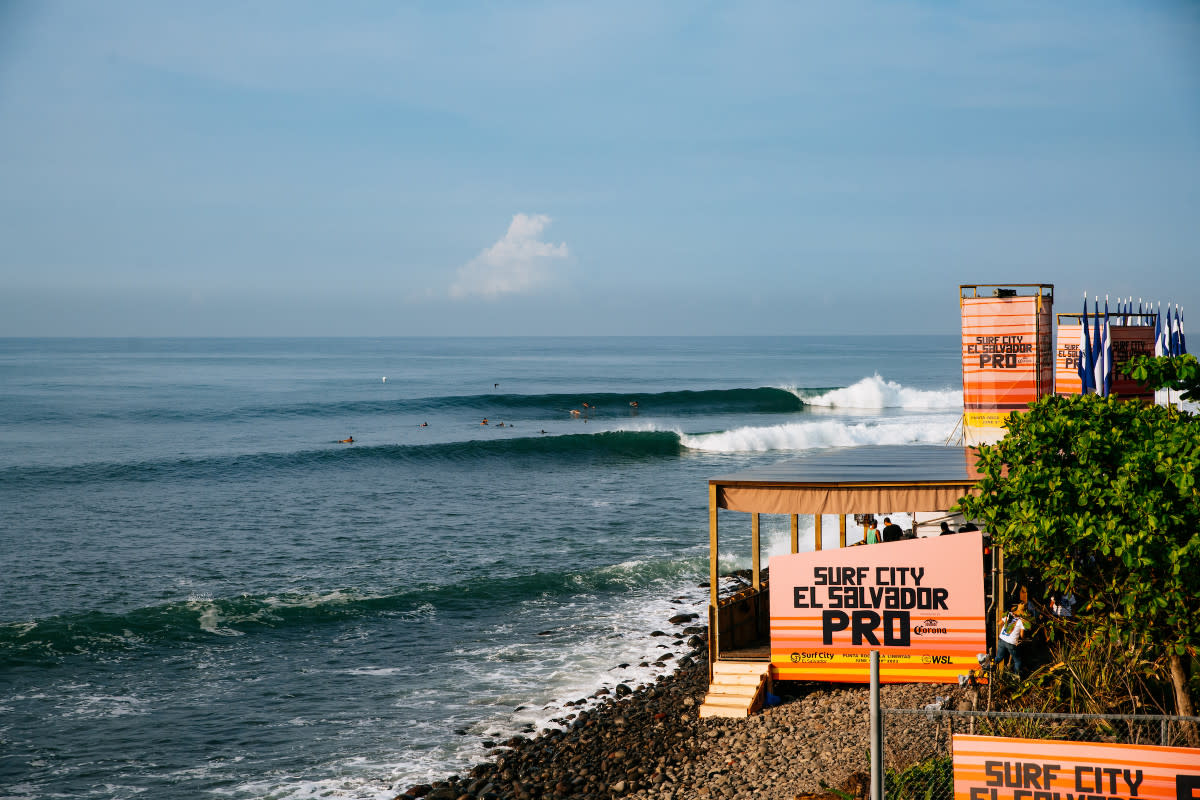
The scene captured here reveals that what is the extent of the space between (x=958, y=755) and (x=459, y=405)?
63784 mm

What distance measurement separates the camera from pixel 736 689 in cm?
1160

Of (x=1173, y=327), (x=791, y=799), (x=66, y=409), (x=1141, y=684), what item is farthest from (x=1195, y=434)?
(x=66, y=409)

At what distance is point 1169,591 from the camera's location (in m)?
7.52

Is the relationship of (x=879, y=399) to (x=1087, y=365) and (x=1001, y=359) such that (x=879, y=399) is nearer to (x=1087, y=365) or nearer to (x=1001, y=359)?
(x=1001, y=359)

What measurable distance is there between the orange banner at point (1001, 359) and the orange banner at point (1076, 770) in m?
13.6

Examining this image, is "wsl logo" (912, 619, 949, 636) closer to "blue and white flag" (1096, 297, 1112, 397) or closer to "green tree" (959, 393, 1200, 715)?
"green tree" (959, 393, 1200, 715)

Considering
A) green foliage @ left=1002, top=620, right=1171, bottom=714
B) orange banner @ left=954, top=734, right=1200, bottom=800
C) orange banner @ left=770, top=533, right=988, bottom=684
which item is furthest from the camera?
orange banner @ left=770, top=533, right=988, bottom=684

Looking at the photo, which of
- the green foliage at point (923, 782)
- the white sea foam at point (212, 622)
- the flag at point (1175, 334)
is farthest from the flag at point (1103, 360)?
the white sea foam at point (212, 622)

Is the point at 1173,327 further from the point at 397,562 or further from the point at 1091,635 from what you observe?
the point at 397,562

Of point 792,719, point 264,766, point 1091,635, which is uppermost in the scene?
point 1091,635

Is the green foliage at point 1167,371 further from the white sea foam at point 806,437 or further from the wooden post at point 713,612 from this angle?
the white sea foam at point 806,437

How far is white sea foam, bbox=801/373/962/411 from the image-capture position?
72.3 m

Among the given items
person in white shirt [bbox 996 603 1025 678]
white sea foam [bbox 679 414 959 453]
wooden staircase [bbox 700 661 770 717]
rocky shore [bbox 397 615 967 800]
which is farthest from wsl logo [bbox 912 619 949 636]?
white sea foam [bbox 679 414 959 453]

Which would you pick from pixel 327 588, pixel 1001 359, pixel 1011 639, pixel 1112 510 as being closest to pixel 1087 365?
pixel 1001 359
